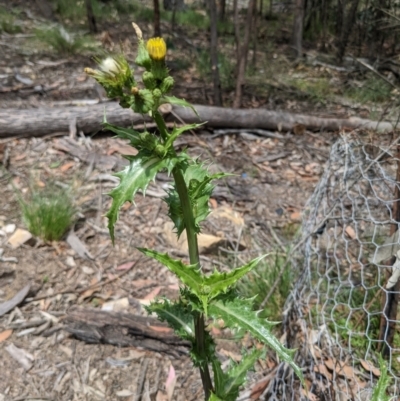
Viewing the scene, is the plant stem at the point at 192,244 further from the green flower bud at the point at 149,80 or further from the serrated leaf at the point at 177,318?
the green flower bud at the point at 149,80

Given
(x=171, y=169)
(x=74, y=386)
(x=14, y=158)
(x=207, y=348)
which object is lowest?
(x=74, y=386)

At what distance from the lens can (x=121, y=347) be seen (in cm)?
233

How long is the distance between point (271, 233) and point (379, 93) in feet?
13.0

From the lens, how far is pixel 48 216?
9.55ft

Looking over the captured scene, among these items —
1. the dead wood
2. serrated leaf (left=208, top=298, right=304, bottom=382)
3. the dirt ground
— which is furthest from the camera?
the dead wood

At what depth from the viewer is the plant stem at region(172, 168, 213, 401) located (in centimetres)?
110

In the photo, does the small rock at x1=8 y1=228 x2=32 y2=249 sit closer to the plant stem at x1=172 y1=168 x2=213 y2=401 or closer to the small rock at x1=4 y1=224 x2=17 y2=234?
the small rock at x1=4 y1=224 x2=17 y2=234

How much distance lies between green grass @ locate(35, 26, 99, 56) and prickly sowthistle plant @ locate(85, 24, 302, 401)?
5756 mm

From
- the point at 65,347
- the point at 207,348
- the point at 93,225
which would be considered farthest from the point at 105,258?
the point at 207,348

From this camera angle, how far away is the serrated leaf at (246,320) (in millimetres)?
1122

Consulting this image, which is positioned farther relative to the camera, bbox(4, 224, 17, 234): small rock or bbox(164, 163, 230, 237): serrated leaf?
bbox(4, 224, 17, 234): small rock

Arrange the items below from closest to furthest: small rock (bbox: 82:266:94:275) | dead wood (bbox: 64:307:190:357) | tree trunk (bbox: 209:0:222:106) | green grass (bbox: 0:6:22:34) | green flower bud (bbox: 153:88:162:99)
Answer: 1. green flower bud (bbox: 153:88:162:99)
2. dead wood (bbox: 64:307:190:357)
3. small rock (bbox: 82:266:94:275)
4. tree trunk (bbox: 209:0:222:106)
5. green grass (bbox: 0:6:22:34)

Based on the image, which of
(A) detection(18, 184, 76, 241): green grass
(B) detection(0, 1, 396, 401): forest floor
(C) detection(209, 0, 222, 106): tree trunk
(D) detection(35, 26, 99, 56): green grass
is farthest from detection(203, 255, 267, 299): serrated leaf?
(D) detection(35, 26, 99, 56): green grass

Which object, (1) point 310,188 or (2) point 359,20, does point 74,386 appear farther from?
(2) point 359,20
